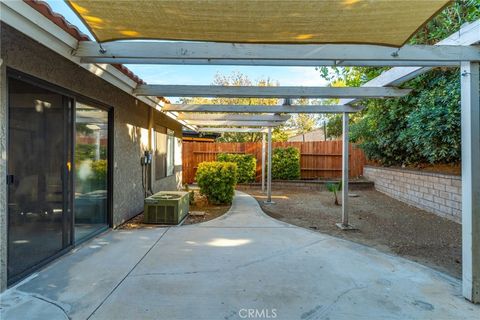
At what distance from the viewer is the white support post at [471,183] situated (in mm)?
2781

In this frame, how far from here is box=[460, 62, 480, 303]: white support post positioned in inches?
109

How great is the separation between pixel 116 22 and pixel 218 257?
2972 millimetres

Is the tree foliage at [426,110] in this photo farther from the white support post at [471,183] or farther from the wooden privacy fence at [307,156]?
the wooden privacy fence at [307,156]

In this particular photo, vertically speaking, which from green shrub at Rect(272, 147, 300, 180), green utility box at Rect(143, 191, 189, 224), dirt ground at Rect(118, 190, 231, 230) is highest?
green shrub at Rect(272, 147, 300, 180)

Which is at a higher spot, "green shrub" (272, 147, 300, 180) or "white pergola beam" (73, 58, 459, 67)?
"white pergola beam" (73, 58, 459, 67)

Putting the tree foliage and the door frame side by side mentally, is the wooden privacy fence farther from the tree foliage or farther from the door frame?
the door frame

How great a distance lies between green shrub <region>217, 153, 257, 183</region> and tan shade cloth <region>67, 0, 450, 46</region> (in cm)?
1036

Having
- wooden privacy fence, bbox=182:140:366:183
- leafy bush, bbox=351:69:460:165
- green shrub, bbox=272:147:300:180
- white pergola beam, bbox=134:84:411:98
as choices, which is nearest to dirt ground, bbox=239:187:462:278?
leafy bush, bbox=351:69:460:165

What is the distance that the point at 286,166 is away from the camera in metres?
13.2

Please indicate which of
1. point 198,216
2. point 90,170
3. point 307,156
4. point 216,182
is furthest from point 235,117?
point 307,156

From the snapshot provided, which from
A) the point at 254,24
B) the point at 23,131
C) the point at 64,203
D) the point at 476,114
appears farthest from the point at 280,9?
the point at 64,203

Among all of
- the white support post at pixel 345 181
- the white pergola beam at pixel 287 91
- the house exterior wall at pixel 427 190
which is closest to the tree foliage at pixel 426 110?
the house exterior wall at pixel 427 190

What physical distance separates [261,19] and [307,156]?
1229 cm

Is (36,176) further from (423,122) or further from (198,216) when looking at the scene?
(423,122)
